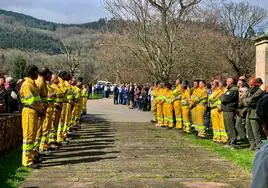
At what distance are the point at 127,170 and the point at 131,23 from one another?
66.2 ft

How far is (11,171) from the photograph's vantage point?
10.1 m

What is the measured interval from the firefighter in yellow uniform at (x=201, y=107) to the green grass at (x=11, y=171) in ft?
22.6

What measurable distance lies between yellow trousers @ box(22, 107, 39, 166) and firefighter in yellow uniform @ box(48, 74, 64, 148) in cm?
287

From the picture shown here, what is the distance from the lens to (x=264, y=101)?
343cm

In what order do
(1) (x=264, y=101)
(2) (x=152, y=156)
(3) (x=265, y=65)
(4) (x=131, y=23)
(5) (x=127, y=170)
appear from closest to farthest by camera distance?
(1) (x=264, y=101)
(5) (x=127, y=170)
(2) (x=152, y=156)
(3) (x=265, y=65)
(4) (x=131, y=23)

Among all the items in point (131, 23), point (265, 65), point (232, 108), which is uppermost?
point (131, 23)

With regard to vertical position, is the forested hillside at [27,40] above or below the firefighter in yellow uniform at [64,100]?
above

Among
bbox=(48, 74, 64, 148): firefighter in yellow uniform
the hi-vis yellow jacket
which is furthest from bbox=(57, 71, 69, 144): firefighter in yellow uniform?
the hi-vis yellow jacket

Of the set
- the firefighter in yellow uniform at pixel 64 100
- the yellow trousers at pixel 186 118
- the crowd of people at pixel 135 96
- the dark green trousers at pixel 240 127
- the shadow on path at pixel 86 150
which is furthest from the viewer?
the crowd of people at pixel 135 96

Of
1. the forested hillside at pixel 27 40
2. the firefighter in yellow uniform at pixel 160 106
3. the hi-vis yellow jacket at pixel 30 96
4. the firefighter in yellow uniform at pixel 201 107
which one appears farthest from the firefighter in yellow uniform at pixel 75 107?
the forested hillside at pixel 27 40

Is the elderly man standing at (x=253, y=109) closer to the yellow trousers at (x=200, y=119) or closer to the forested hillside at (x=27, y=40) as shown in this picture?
the yellow trousers at (x=200, y=119)

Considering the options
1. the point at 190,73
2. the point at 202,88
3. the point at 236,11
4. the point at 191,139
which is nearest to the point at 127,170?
the point at 191,139

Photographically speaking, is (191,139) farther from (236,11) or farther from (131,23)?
(236,11)

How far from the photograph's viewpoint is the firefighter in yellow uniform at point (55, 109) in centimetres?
1367
